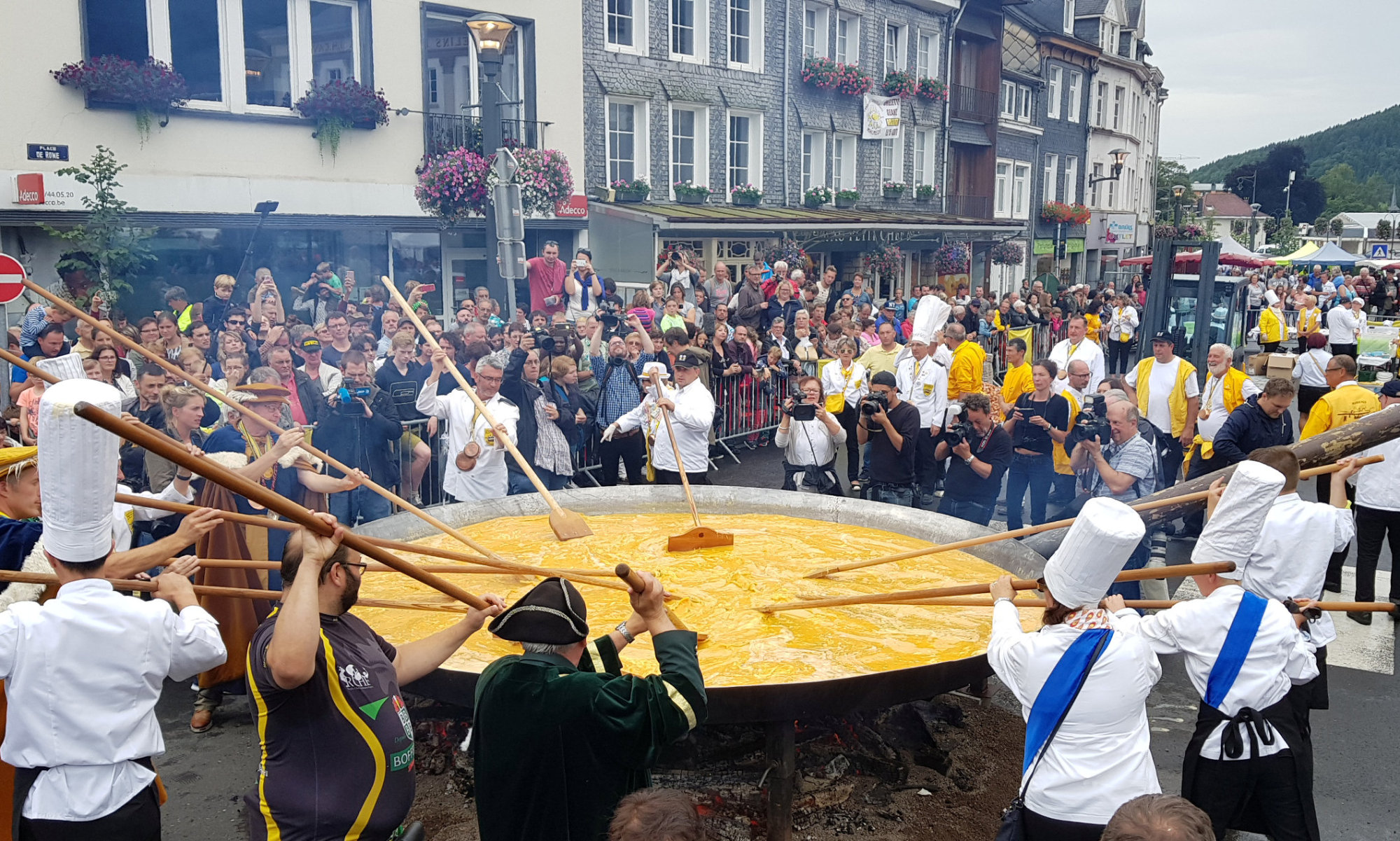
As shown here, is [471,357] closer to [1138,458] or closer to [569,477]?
[569,477]

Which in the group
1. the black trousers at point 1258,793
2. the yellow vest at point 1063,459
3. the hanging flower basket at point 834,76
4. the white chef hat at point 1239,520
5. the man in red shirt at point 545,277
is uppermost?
the hanging flower basket at point 834,76

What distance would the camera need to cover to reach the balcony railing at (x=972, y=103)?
33.3m

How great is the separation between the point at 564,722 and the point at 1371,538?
7.82 m

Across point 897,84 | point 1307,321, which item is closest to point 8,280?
point 897,84

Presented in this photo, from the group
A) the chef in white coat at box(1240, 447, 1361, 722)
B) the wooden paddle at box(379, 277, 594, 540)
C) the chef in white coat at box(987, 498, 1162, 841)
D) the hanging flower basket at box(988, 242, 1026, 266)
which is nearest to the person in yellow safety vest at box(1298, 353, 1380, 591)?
the chef in white coat at box(1240, 447, 1361, 722)

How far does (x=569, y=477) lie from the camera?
9992 mm

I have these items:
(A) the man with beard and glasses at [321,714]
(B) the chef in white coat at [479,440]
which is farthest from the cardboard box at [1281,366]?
(A) the man with beard and glasses at [321,714]

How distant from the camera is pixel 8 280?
833 cm

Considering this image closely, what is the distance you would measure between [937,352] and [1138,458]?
4.58 m

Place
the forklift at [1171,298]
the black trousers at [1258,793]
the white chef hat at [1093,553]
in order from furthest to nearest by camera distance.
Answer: the forklift at [1171,298] < the black trousers at [1258,793] < the white chef hat at [1093,553]

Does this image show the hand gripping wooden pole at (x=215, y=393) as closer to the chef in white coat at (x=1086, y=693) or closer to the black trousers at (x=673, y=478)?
the black trousers at (x=673, y=478)

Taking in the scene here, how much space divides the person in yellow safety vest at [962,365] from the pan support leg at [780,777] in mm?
7750

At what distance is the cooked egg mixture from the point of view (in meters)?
5.57

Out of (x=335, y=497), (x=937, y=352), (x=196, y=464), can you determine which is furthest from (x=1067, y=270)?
(x=196, y=464)
